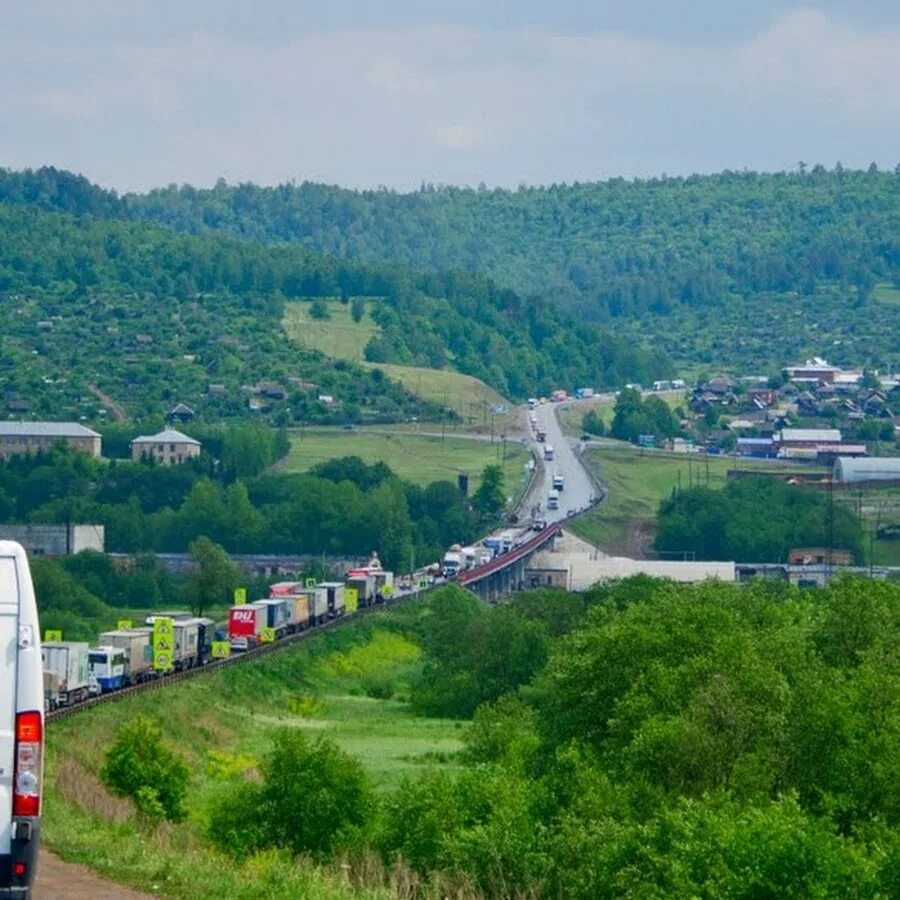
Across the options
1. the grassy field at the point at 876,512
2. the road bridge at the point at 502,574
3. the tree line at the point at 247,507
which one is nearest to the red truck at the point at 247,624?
the road bridge at the point at 502,574

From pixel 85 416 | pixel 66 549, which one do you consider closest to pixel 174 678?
pixel 66 549

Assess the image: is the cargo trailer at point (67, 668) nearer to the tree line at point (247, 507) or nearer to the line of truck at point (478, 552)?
the line of truck at point (478, 552)

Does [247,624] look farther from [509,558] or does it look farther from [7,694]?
[7,694]

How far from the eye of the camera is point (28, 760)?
1720cm

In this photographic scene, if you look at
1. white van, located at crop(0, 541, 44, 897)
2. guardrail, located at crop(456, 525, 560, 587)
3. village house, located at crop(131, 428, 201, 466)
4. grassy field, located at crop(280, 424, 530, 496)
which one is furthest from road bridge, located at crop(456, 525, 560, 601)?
white van, located at crop(0, 541, 44, 897)

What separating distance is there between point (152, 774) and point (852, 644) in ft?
55.9

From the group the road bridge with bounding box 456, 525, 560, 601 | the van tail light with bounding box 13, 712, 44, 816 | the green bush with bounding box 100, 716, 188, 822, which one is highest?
the van tail light with bounding box 13, 712, 44, 816

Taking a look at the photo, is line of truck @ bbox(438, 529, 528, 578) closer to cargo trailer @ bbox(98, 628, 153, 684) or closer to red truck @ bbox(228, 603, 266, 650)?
red truck @ bbox(228, 603, 266, 650)

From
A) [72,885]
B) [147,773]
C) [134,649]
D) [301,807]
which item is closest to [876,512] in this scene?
[134,649]

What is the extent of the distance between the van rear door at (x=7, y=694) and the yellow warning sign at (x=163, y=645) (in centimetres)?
5824

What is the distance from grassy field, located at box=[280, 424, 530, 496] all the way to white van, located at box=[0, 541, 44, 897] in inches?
5206

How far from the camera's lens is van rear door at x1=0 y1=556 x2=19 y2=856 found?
17.2 meters

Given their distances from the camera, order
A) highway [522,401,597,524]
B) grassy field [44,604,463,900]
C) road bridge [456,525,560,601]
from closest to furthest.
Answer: grassy field [44,604,463,900] < road bridge [456,525,560,601] < highway [522,401,597,524]

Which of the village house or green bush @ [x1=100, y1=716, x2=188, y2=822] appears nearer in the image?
green bush @ [x1=100, y1=716, x2=188, y2=822]
